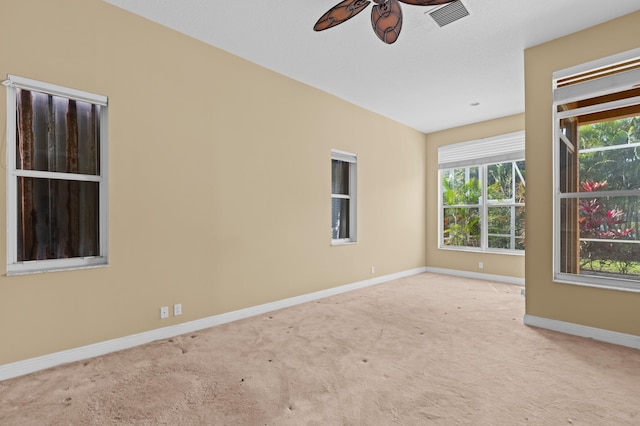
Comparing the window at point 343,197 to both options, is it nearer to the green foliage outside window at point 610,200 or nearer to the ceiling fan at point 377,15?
the ceiling fan at point 377,15

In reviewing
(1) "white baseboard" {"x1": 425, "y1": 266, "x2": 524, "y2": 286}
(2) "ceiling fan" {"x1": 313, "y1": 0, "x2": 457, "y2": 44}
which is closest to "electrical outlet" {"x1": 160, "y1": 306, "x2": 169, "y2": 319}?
(2) "ceiling fan" {"x1": 313, "y1": 0, "x2": 457, "y2": 44}

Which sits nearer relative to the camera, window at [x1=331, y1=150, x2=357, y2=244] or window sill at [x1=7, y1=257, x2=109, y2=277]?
window sill at [x1=7, y1=257, x2=109, y2=277]

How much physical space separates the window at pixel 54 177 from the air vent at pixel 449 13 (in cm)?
303

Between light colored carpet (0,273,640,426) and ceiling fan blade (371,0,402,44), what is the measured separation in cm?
265

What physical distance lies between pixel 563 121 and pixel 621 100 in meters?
0.46

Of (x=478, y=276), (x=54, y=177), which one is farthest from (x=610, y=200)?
(x=54, y=177)

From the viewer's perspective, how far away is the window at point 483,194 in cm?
577

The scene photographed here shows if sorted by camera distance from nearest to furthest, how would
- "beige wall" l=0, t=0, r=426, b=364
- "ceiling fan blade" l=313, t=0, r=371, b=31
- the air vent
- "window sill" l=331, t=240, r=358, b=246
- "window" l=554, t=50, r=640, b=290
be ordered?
1. "ceiling fan blade" l=313, t=0, r=371, b=31
2. "beige wall" l=0, t=0, r=426, b=364
3. the air vent
4. "window" l=554, t=50, r=640, b=290
5. "window sill" l=331, t=240, r=358, b=246

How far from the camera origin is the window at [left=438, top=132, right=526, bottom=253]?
18.9 ft

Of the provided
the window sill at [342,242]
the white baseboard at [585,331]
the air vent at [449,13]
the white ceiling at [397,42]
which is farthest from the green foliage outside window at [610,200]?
the window sill at [342,242]

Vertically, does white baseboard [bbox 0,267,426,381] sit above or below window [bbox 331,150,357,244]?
below

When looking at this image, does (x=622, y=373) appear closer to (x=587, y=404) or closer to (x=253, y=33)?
(x=587, y=404)

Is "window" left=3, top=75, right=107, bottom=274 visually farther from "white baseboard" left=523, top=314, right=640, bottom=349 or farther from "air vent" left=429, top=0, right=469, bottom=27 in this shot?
"white baseboard" left=523, top=314, right=640, bottom=349

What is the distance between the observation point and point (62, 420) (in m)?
1.90
